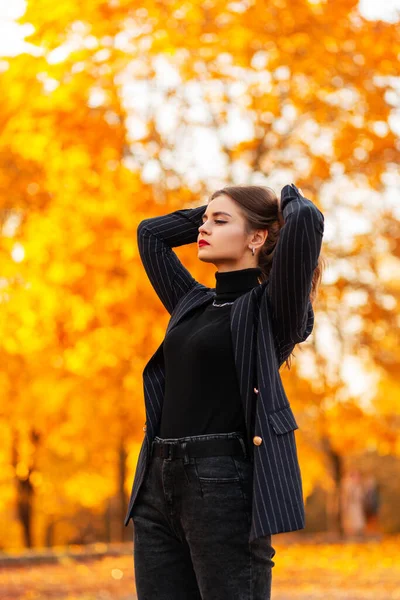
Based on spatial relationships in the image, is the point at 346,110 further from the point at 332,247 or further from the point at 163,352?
the point at 163,352

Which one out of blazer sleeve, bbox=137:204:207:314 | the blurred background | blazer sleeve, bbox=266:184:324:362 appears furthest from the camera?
the blurred background

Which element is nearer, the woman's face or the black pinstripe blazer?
the black pinstripe blazer

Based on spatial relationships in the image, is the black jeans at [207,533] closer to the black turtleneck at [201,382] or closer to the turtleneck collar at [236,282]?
→ the black turtleneck at [201,382]

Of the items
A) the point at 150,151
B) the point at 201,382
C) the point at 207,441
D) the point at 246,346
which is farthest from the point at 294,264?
the point at 150,151

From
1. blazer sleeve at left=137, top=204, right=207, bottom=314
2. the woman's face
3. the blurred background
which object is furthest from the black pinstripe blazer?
the blurred background

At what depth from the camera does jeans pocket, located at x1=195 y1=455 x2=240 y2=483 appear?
2762 millimetres

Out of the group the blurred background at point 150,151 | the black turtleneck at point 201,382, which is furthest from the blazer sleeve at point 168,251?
the blurred background at point 150,151

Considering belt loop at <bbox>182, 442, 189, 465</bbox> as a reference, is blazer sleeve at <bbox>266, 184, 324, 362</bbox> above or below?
above

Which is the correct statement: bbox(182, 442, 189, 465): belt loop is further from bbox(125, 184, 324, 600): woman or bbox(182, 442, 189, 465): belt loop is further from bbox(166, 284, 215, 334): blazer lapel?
bbox(166, 284, 215, 334): blazer lapel

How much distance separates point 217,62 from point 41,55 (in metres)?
1.78

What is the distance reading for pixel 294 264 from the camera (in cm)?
283

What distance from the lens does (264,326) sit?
2916 millimetres

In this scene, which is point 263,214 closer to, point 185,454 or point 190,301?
point 190,301

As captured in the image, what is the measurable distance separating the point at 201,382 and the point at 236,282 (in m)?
0.42
